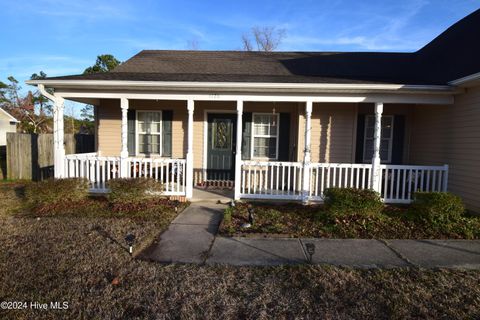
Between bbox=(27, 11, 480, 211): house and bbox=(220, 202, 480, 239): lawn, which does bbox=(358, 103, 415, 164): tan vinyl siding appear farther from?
bbox=(220, 202, 480, 239): lawn

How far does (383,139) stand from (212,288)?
22.4 ft

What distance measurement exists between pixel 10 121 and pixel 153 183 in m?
25.0

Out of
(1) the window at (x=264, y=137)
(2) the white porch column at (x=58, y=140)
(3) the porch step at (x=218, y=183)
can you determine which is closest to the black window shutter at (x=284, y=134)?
(1) the window at (x=264, y=137)

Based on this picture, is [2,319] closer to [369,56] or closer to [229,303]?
[229,303]

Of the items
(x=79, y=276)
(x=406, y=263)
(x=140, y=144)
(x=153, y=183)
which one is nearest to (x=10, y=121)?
(x=140, y=144)

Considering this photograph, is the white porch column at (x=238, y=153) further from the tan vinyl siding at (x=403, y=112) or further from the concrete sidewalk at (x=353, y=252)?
the tan vinyl siding at (x=403, y=112)

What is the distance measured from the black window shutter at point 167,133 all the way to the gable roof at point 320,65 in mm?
1186

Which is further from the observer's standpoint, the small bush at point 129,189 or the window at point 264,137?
the window at point 264,137

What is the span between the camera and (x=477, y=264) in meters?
3.59

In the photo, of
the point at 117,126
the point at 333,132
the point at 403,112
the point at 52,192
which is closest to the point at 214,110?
the point at 117,126

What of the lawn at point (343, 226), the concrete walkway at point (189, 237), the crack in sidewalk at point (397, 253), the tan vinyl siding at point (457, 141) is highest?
the tan vinyl siding at point (457, 141)

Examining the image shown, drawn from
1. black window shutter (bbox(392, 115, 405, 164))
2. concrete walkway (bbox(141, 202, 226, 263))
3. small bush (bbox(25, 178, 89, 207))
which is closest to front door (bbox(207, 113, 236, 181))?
concrete walkway (bbox(141, 202, 226, 263))

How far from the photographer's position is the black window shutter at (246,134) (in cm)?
812

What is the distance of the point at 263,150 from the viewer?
8.18 metres
